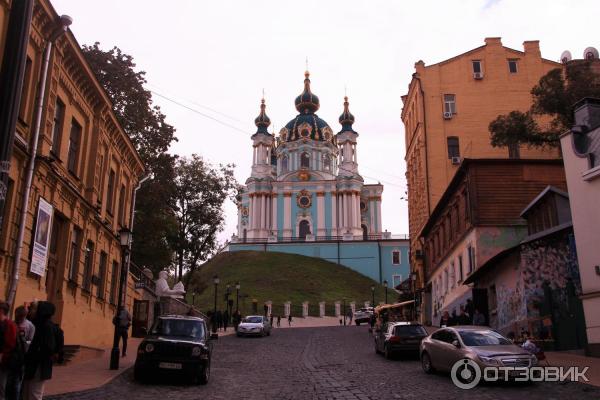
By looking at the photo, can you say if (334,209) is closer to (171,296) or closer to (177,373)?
(171,296)

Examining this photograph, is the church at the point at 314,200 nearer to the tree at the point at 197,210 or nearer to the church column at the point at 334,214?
the church column at the point at 334,214

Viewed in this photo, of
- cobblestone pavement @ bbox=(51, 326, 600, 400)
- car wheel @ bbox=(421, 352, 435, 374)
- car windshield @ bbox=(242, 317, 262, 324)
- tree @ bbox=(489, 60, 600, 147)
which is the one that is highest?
tree @ bbox=(489, 60, 600, 147)

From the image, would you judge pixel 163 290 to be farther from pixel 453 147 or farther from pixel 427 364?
pixel 453 147

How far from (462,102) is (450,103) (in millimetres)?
837

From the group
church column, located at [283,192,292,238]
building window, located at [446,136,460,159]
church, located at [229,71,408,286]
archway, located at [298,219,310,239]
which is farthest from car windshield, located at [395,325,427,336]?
archway, located at [298,219,310,239]

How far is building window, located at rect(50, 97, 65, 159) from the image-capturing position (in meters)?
17.5

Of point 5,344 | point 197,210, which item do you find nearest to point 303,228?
point 197,210

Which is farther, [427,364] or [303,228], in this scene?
[303,228]

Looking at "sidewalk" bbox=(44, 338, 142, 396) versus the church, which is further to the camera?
the church

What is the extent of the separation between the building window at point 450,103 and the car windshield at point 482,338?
29819mm

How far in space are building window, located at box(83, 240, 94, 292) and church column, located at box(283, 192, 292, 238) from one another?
7647 centimetres

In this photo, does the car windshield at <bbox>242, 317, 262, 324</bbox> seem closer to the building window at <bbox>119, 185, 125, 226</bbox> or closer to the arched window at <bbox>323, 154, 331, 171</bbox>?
the building window at <bbox>119, 185, 125, 226</bbox>

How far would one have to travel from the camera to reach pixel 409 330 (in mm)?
20078

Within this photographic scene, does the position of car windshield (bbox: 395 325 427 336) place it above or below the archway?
below
